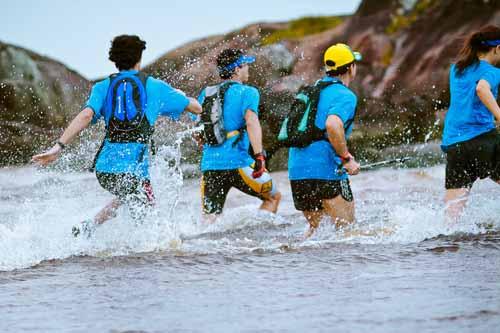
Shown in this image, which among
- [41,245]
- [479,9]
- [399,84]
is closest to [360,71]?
[399,84]

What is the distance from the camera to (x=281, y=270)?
704 cm

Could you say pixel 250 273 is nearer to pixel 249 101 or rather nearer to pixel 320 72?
pixel 249 101

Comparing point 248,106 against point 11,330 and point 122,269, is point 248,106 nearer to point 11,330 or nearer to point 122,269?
point 122,269

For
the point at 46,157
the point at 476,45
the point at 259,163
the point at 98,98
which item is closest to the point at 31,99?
the point at 259,163

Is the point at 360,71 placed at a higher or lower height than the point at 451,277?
higher

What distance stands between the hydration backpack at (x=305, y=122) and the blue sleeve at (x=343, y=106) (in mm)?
176

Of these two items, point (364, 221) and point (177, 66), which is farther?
point (177, 66)

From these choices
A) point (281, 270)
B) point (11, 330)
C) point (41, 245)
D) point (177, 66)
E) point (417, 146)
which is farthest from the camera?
point (177, 66)

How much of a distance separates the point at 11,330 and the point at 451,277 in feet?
9.30

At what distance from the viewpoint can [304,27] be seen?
29.6m

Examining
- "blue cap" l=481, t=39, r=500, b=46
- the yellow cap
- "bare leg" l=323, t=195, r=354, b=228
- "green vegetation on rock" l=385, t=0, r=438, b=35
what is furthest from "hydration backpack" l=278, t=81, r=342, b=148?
"green vegetation on rock" l=385, t=0, r=438, b=35

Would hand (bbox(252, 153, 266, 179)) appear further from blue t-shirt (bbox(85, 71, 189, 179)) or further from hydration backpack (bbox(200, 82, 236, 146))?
blue t-shirt (bbox(85, 71, 189, 179))

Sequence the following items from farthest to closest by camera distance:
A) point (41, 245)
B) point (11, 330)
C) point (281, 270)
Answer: point (41, 245) < point (281, 270) < point (11, 330)

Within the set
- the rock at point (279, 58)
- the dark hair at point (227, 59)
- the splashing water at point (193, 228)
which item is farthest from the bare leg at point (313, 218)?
the rock at point (279, 58)
